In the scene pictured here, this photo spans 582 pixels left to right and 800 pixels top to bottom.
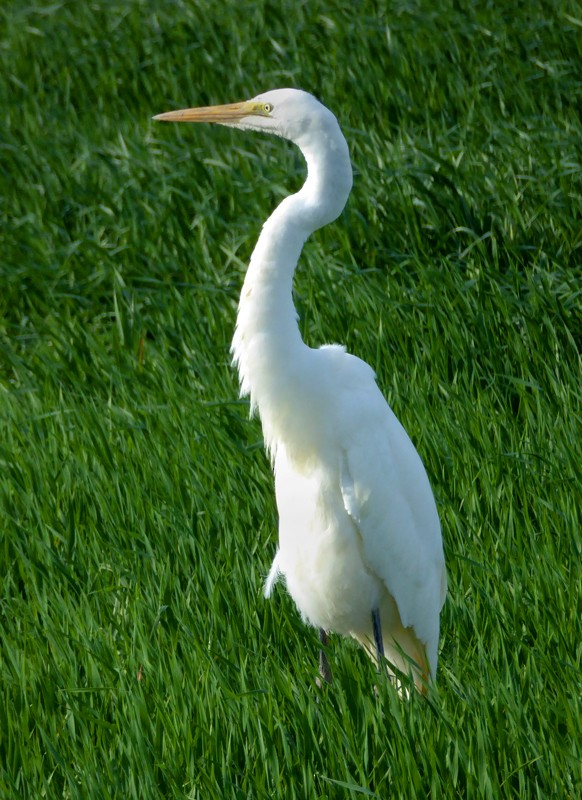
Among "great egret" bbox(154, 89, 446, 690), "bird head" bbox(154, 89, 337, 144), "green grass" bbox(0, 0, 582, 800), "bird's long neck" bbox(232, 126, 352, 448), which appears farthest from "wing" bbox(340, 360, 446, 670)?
"bird head" bbox(154, 89, 337, 144)

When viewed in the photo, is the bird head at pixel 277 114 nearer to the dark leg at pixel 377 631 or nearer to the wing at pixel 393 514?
the wing at pixel 393 514

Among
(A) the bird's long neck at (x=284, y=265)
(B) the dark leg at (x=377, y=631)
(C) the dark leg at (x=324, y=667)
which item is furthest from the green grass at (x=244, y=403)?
(A) the bird's long neck at (x=284, y=265)

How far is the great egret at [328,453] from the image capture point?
103 inches

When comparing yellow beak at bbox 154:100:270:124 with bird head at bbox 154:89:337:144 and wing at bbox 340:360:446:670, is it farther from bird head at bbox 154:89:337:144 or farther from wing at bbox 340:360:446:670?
wing at bbox 340:360:446:670

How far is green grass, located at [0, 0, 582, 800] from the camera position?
91.8 inches

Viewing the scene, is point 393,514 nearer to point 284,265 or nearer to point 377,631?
point 377,631

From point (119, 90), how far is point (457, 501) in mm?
4434

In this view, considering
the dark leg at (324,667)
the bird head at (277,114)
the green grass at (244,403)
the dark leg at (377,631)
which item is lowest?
the dark leg at (377,631)

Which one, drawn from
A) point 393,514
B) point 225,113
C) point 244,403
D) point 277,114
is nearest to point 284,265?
point 277,114

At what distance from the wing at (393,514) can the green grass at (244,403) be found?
12 cm

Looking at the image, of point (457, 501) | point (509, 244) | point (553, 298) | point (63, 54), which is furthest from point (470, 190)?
point (63, 54)

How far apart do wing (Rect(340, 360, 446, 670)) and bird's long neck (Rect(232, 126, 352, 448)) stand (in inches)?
8.6

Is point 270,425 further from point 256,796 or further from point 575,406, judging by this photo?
point 575,406

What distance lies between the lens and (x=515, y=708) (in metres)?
2.28
